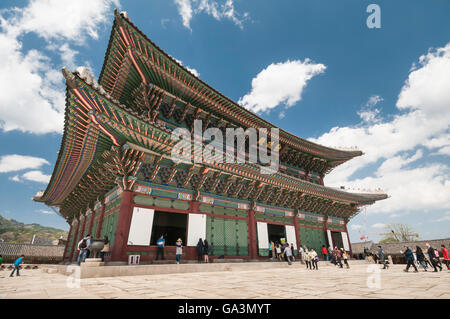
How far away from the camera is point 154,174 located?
35.3 feet

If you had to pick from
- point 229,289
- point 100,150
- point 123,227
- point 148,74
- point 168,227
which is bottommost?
point 229,289

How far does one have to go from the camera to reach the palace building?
335 inches

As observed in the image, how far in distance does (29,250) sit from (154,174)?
29.6 meters

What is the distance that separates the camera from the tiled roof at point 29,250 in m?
27.2

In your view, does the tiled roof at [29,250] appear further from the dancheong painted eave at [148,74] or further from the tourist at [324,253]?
the tourist at [324,253]

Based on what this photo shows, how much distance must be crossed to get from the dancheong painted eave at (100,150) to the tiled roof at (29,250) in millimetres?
16215

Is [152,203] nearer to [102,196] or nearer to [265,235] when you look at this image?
[102,196]

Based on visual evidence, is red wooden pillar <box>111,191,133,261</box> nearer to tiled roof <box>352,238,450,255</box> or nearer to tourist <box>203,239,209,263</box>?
tourist <box>203,239,209,263</box>

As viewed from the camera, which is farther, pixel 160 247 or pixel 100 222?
pixel 100 222

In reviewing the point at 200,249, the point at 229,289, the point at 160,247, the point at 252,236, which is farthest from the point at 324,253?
the point at 229,289

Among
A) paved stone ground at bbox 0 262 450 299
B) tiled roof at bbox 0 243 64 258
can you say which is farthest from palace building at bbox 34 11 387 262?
tiled roof at bbox 0 243 64 258

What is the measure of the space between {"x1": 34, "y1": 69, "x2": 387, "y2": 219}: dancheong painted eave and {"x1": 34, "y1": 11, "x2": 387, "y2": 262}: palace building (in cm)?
4

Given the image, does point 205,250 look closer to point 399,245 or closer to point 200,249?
point 200,249

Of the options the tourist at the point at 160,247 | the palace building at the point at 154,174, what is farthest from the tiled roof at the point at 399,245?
the tourist at the point at 160,247
